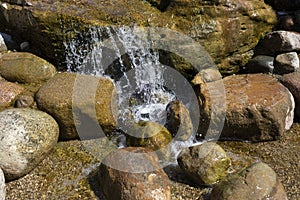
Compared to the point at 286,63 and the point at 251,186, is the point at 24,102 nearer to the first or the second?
the point at 251,186

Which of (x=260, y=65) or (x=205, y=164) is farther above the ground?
(x=260, y=65)

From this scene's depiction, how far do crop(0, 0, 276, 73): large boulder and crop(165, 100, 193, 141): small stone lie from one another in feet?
3.68

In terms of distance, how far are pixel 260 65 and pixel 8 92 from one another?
4.05 m

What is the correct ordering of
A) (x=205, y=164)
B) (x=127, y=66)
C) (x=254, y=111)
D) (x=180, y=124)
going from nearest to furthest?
(x=205, y=164), (x=254, y=111), (x=180, y=124), (x=127, y=66)

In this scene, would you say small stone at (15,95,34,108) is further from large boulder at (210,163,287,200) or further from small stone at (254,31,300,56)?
small stone at (254,31,300,56)

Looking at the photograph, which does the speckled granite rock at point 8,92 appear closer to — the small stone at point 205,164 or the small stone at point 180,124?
the small stone at point 180,124

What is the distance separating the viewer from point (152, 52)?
5355 millimetres

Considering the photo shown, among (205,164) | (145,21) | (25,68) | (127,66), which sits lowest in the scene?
(205,164)

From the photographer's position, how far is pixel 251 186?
3457mm

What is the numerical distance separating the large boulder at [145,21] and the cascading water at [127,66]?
0.11 m

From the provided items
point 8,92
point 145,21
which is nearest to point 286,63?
point 145,21

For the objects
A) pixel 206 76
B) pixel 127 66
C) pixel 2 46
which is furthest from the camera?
pixel 2 46

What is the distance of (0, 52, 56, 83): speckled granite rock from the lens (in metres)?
5.25

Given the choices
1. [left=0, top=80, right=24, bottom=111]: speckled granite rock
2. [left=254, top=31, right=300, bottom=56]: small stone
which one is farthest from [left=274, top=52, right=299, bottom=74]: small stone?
[left=0, top=80, right=24, bottom=111]: speckled granite rock
